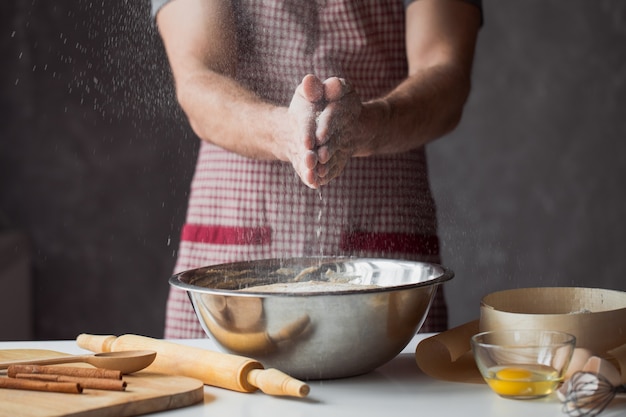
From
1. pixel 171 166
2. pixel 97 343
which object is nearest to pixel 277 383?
pixel 97 343

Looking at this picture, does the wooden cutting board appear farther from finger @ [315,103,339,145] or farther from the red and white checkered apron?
the red and white checkered apron

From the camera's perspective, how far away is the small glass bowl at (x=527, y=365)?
0.89 m

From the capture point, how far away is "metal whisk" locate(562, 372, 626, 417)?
843mm

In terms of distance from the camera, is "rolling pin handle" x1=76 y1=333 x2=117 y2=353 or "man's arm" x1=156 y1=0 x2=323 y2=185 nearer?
"rolling pin handle" x1=76 y1=333 x2=117 y2=353

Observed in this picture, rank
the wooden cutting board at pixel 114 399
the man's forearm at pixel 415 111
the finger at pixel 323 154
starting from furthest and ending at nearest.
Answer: the man's forearm at pixel 415 111, the finger at pixel 323 154, the wooden cutting board at pixel 114 399

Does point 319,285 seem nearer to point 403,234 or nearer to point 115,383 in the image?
point 115,383

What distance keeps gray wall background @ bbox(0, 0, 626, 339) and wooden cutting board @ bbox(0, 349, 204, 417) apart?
7.02 feet

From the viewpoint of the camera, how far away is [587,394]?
2.77 feet

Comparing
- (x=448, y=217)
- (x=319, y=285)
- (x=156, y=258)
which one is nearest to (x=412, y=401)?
(x=319, y=285)

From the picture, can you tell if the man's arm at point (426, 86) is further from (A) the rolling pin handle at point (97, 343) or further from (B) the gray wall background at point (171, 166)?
(B) the gray wall background at point (171, 166)

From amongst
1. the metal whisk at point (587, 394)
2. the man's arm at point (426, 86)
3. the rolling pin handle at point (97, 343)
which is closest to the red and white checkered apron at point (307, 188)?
the man's arm at point (426, 86)

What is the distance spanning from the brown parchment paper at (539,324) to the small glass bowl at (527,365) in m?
0.05

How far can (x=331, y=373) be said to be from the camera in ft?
3.24

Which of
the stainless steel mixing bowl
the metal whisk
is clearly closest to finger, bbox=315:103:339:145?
the stainless steel mixing bowl
